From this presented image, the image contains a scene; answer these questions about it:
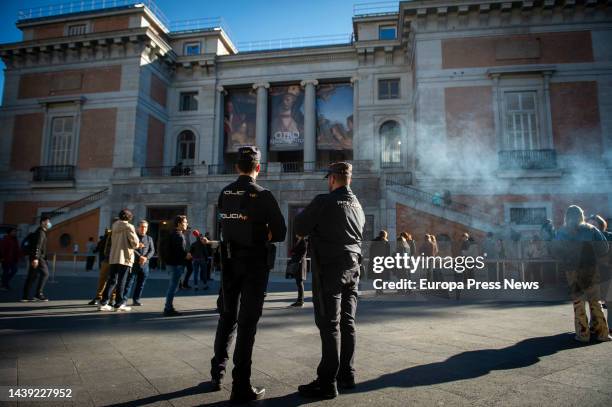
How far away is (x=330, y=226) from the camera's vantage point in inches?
129

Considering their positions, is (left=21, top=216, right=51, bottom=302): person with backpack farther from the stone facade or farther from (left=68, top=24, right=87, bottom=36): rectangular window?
(left=68, top=24, right=87, bottom=36): rectangular window

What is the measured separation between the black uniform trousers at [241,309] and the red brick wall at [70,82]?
81.5 feet

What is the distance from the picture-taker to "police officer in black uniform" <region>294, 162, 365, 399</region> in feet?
10.0

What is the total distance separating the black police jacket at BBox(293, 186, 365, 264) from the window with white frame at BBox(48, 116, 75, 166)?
26.1m

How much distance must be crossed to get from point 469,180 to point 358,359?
1644 centimetres

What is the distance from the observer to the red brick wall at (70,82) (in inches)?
941

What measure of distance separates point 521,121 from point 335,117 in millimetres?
11260

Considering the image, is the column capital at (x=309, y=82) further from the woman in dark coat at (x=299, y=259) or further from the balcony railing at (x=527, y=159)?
the woman in dark coat at (x=299, y=259)

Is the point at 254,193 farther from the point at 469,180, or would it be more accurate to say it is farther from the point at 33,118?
the point at 33,118

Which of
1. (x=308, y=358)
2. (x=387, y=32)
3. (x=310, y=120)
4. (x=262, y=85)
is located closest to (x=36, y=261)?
(x=308, y=358)

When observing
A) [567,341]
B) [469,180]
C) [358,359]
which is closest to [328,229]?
[358,359]

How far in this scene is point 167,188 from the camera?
63.4ft

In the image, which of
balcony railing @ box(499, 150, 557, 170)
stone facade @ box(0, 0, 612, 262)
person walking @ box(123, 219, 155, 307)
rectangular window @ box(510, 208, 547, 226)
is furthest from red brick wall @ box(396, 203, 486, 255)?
person walking @ box(123, 219, 155, 307)

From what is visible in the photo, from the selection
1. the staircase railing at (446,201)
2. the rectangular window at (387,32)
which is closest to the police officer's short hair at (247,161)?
the staircase railing at (446,201)
